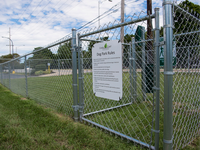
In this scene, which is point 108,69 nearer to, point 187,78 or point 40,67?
point 187,78

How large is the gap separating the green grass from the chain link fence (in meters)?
0.20

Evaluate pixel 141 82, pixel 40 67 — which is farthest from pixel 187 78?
pixel 40 67

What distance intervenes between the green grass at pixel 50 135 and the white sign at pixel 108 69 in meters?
0.70

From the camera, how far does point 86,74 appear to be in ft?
10.8

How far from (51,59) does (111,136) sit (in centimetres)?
271

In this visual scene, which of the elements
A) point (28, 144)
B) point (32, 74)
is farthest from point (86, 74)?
point (32, 74)

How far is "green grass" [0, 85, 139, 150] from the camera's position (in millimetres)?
2297

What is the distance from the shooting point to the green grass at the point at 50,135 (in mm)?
2297

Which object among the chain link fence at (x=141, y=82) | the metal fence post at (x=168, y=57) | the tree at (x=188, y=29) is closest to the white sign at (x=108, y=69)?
the chain link fence at (x=141, y=82)

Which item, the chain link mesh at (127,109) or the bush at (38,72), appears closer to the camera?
the chain link mesh at (127,109)

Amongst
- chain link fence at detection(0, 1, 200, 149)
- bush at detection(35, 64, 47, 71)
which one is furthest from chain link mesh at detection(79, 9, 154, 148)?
bush at detection(35, 64, 47, 71)

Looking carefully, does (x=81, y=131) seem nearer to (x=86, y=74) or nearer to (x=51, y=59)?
(x=86, y=74)

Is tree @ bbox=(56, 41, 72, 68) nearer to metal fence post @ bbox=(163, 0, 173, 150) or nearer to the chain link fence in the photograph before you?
the chain link fence

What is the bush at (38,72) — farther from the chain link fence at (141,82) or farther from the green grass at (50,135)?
the green grass at (50,135)
